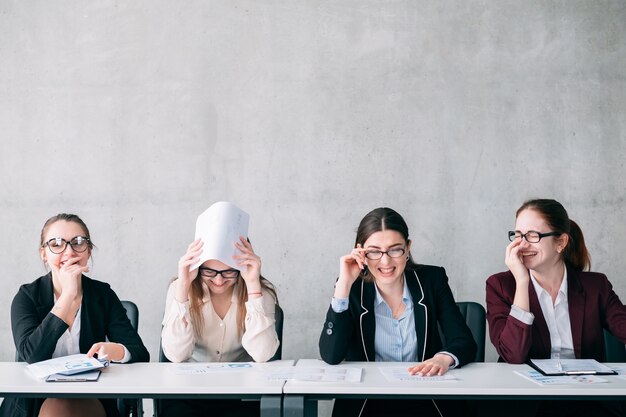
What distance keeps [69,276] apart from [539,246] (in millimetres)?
2034

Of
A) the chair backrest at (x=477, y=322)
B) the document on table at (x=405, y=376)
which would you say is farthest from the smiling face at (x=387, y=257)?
the chair backrest at (x=477, y=322)

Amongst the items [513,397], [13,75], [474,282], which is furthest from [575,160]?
[13,75]

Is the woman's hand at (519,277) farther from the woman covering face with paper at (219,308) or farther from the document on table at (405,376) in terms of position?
the woman covering face with paper at (219,308)

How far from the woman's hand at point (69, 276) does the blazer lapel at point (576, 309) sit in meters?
2.13

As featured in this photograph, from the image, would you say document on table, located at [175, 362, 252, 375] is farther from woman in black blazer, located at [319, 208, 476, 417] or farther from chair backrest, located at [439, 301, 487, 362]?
chair backrest, located at [439, 301, 487, 362]

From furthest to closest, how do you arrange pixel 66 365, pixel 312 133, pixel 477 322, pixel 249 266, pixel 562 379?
pixel 312 133 < pixel 477 322 < pixel 249 266 < pixel 66 365 < pixel 562 379

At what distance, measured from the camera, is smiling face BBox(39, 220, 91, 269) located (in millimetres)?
2760

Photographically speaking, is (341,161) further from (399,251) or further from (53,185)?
(53,185)

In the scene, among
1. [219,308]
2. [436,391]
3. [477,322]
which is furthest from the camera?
[477,322]

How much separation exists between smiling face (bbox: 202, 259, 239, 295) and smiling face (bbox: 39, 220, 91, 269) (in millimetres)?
542

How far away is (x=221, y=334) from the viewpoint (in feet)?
9.41

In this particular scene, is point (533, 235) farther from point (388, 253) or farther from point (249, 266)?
point (249, 266)

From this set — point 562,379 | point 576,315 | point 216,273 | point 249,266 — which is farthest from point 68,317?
point 576,315

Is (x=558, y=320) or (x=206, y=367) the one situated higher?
A: (x=558, y=320)
